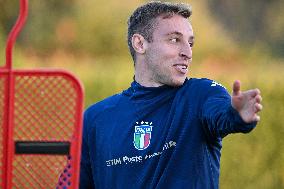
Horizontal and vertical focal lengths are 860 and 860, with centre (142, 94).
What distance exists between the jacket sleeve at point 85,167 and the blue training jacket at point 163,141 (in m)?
0.08

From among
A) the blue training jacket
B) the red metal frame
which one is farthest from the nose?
the red metal frame

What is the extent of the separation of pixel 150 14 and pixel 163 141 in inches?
26.9

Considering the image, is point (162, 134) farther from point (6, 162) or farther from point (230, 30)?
point (230, 30)

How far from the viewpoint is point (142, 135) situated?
3.79 meters

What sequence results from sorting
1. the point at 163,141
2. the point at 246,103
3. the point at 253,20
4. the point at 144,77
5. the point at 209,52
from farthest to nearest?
the point at 253,20
the point at 209,52
the point at 144,77
the point at 163,141
the point at 246,103

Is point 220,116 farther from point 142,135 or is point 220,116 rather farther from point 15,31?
point 15,31

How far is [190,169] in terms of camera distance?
12.1 feet

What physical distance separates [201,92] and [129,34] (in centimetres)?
71

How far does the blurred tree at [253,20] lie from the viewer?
966 cm

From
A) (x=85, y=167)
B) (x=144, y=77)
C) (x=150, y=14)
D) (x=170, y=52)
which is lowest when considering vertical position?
(x=85, y=167)

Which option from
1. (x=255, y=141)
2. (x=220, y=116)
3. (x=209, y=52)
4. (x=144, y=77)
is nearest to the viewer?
(x=220, y=116)

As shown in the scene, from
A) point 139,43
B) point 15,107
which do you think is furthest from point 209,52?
point 15,107

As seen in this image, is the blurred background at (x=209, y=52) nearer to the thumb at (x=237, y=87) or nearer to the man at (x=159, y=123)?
the man at (x=159, y=123)

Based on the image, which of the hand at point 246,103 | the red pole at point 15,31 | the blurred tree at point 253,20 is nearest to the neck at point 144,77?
the hand at point 246,103
